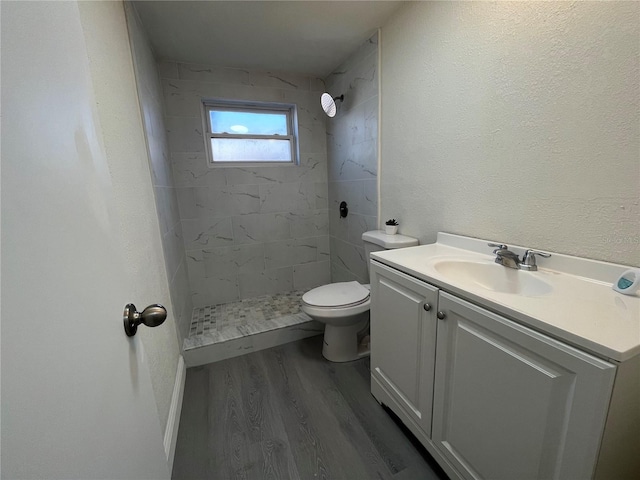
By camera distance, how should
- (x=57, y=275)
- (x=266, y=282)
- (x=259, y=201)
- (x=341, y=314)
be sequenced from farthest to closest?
(x=266, y=282) → (x=259, y=201) → (x=341, y=314) → (x=57, y=275)

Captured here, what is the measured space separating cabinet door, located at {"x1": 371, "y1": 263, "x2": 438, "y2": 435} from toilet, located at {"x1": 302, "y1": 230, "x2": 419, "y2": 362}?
0.88 feet

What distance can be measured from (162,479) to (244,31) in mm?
2226

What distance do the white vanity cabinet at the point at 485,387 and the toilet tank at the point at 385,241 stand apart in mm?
364

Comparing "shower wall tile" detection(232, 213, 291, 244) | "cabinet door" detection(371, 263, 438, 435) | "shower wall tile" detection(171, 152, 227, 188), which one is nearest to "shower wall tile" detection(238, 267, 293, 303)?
"shower wall tile" detection(232, 213, 291, 244)

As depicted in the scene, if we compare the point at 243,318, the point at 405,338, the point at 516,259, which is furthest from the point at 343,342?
the point at 516,259

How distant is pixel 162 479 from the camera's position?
0.73 meters

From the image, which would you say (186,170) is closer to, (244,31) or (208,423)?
(244,31)

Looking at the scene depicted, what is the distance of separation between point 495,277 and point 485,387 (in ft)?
1.57

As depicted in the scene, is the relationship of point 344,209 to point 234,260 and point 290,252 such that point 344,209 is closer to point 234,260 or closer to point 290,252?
point 290,252

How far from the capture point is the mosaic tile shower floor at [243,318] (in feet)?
6.45

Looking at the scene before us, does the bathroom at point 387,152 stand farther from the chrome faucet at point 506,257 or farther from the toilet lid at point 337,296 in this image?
the toilet lid at point 337,296

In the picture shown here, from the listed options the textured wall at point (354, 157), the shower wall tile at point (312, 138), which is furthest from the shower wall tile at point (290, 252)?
the shower wall tile at point (312, 138)

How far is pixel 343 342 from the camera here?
1.81 metres

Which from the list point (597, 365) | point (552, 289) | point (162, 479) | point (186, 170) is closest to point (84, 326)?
point (162, 479)
